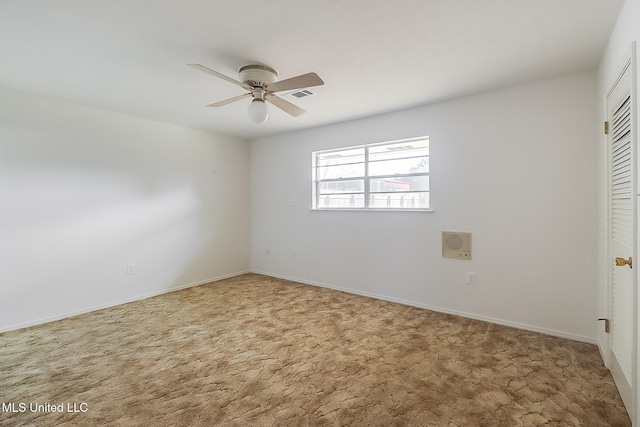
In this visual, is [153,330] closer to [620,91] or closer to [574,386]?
[574,386]

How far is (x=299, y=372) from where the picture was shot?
2.12m

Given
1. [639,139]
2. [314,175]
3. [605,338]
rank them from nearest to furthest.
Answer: [639,139] → [605,338] → [314,175]

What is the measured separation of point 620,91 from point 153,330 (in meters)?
4.28

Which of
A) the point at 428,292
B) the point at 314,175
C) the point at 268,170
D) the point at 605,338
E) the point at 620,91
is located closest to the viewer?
the point at 620,91

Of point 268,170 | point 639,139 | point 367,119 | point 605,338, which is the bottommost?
point 605,338

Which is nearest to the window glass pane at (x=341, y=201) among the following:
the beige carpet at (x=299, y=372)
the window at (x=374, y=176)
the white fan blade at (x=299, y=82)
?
the window at (x=374, y=176)

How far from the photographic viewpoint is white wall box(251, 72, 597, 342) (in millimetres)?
2568

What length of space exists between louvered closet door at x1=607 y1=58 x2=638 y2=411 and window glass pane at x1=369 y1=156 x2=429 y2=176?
66.2 inches

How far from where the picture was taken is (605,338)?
7.25 feet

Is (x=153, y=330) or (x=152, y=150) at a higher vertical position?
(x=152, y=150)

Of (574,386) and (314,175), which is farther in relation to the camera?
(314,175)

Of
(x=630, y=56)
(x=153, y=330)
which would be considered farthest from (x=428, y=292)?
(x=153, y=330)

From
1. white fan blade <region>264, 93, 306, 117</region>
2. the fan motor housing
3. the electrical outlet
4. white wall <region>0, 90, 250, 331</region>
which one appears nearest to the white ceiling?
the fan motor housing

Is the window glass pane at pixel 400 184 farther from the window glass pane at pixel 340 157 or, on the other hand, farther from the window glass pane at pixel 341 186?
the window glass pane at pixel 340 157
